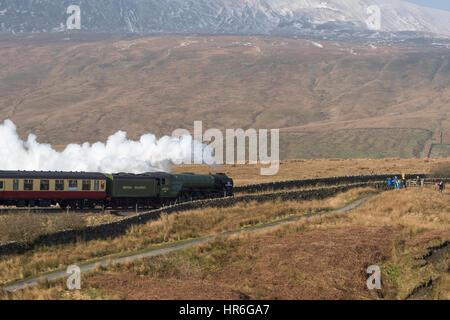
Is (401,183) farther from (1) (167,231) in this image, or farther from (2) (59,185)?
(2) (59,185)

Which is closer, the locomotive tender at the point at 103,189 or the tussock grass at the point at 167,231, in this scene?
the tussock grass at the point at 167,231

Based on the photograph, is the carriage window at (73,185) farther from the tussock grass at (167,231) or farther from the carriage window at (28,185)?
the tussock grass at (167,231)

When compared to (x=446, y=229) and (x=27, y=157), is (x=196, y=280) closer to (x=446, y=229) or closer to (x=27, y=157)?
(x=446, y=229)

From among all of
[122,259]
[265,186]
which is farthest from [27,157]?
[122,259]

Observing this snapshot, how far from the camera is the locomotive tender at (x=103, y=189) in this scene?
43.3 metres

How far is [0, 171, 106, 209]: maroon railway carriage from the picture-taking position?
42906 mm

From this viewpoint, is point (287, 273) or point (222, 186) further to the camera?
point (222, 186)

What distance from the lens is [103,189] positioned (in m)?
45.9

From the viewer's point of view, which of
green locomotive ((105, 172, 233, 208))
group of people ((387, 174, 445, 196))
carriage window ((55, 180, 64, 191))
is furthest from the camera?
group of people ((387, 174, 445, 196))

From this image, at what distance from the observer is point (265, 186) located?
175ft

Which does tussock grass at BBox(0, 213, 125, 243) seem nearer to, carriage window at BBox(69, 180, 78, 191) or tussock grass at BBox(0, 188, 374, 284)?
tussock grass at BBox(0, 188, 374, 284)

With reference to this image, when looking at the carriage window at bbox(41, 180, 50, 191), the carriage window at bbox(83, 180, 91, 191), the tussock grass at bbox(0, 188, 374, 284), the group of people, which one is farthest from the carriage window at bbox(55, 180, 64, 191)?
the group of people

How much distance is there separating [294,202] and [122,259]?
21855 mm

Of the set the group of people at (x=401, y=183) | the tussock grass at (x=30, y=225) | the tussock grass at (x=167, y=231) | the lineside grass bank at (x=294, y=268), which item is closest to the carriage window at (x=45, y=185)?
the tussock grass at (x=30, y=225)
